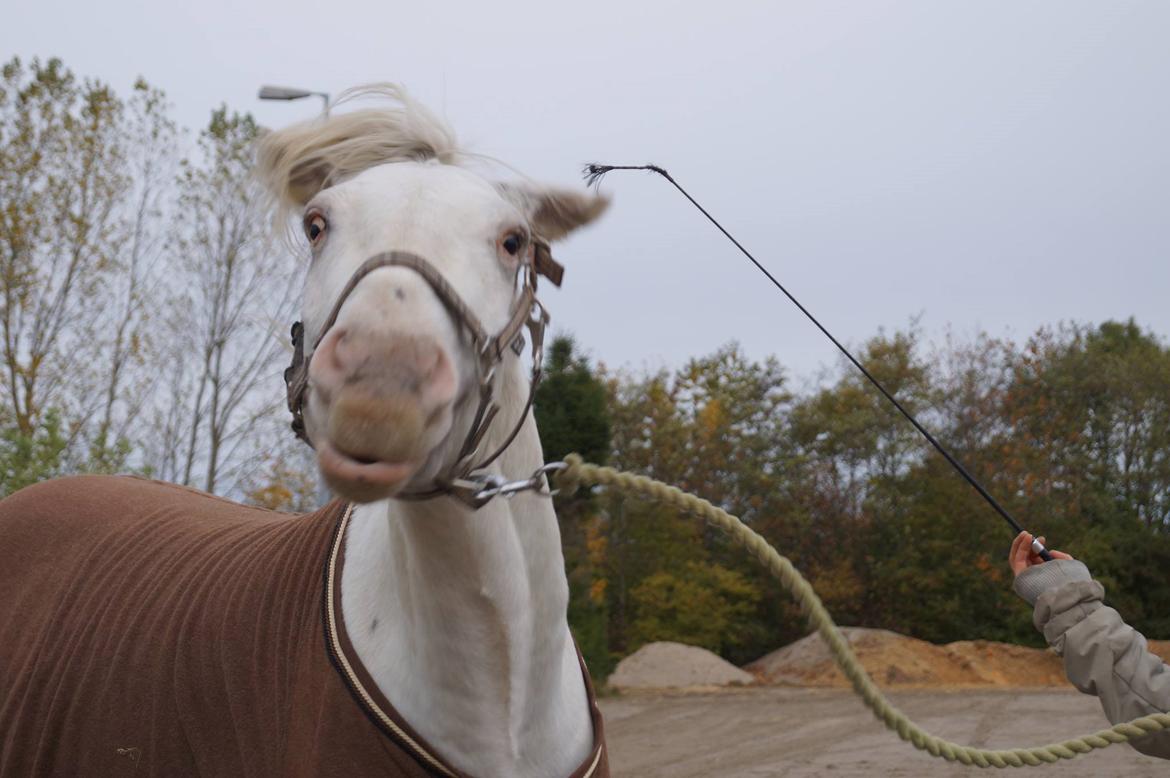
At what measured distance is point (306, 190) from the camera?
2.72 meters

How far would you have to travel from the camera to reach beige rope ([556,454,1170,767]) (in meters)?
2.14

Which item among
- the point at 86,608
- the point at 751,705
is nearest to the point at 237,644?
the point at 86,608

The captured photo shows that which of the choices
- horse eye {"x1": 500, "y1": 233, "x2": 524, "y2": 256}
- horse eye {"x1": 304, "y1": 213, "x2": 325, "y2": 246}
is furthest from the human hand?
horse eye {"x1": 304, "y1": 213, "x2": 325, "y2": 246}

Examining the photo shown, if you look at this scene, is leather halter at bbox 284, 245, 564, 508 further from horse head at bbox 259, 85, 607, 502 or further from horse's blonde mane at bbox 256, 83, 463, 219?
horse's blonde mane at bbox 256, 83, 463, 219

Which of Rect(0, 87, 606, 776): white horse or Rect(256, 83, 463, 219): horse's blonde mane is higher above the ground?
Rect(256, 83, 463, 219): horse's blonde mane

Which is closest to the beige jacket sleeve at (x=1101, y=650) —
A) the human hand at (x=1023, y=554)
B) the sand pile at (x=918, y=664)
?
the human hand at (x=1023, y=554)

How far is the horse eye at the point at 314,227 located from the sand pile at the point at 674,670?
15.5m

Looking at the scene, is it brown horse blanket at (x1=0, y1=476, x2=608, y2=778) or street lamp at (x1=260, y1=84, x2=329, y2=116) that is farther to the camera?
street lamp at (x1=260, y1=84, x2=329, y2=116)

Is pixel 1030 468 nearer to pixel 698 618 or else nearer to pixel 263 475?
pixel 698 618

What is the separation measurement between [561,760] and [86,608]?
170cm

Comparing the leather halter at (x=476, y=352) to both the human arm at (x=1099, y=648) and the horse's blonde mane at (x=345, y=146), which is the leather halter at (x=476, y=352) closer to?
the horse's blonde mane at (x=345, y=146)

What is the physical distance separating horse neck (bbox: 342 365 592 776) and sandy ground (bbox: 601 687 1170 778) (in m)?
6.55

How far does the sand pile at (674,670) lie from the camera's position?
17.4 metres

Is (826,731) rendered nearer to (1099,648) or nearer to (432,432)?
(1099,648)
